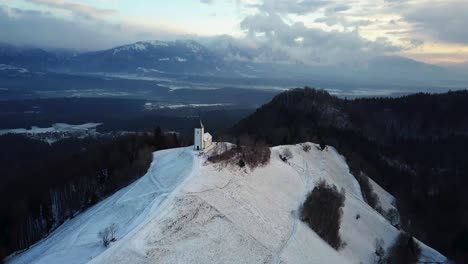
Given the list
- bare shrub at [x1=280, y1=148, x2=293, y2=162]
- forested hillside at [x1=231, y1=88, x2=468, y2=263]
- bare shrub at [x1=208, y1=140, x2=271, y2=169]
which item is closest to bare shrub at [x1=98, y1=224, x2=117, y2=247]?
bare shrub at [x1=208, y1=140, x2=271, y2=169]

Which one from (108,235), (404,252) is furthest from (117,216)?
(404,252)

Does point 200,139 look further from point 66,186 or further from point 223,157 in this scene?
point 66,186

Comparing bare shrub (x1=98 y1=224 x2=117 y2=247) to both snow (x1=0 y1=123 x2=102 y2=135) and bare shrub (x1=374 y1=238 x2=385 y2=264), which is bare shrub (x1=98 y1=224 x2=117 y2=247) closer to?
bare shrub (x1=374 y1=238 x2=385 y2=264)

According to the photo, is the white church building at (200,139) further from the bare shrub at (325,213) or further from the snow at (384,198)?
the snow at (384,198)

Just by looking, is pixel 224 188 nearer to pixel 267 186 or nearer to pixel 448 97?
pixel 267 186

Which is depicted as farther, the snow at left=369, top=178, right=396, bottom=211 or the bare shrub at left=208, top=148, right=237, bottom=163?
the snow at left=369, top=178, right=396, bottom=211

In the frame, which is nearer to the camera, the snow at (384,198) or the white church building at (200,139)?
the white church building at (200,139)

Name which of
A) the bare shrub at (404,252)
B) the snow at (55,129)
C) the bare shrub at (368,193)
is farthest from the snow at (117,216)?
the snow at (55,129)
